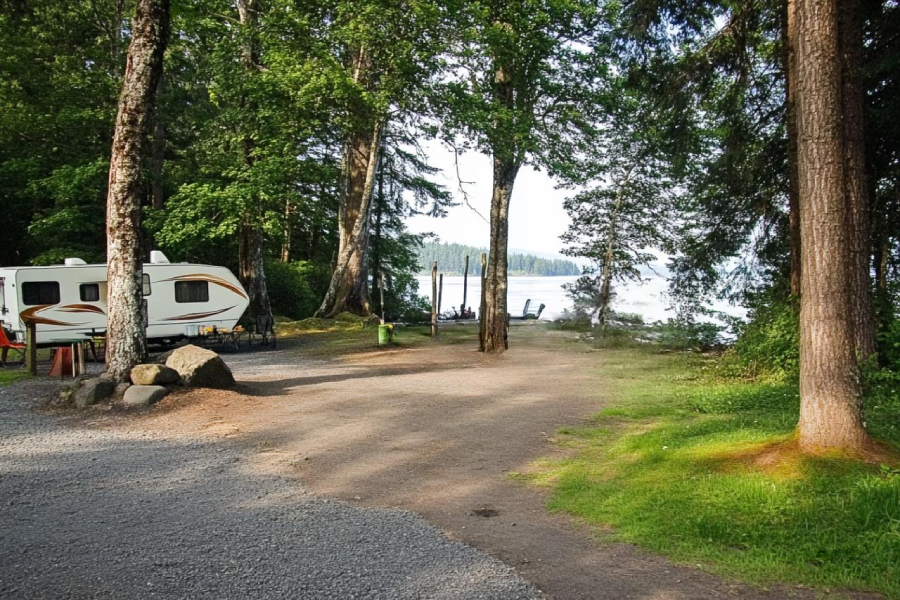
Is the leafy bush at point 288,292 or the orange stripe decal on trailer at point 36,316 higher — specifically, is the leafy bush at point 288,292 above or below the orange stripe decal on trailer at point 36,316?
above

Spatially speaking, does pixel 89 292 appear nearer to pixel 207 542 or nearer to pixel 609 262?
pixel 207 542

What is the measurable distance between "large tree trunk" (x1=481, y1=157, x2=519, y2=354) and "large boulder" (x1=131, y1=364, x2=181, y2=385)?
8194 mm

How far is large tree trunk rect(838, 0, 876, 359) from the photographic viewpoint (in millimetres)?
7594

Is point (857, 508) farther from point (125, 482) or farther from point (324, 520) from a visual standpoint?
point (125, 482)

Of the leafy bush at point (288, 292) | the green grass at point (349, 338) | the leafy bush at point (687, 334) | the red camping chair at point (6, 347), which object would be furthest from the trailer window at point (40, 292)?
the leafy bush at point (687, 334)

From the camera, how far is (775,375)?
10039 mm

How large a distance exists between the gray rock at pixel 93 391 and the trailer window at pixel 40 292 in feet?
22.8

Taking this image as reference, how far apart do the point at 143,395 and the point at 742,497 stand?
727 centimetres

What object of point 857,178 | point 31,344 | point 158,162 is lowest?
point 31,344

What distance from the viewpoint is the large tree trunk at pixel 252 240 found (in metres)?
17.1

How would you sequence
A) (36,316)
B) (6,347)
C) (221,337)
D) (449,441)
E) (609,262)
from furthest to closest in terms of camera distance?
(609,262) → (221,337) → (36,316) → (6,347) → (449,441)

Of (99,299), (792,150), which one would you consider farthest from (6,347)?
(792,150)

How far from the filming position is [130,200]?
9.50 metres

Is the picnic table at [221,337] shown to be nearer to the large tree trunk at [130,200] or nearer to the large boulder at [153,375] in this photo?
the large tree trunk at [130,200]
